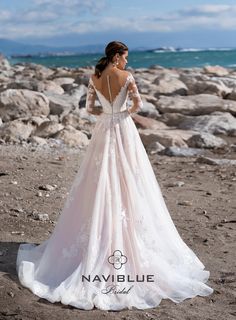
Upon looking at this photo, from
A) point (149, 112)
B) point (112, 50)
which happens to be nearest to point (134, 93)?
point (112, 50)

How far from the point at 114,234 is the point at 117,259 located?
0.70 ft

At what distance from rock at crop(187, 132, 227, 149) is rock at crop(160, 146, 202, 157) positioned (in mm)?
806

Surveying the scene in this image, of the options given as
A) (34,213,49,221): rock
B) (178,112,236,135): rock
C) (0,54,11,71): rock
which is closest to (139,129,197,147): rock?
(178,112,236,135): rock

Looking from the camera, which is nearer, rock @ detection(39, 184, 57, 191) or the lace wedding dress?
the lace wedding dress

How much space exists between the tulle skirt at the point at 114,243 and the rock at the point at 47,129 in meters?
7.66

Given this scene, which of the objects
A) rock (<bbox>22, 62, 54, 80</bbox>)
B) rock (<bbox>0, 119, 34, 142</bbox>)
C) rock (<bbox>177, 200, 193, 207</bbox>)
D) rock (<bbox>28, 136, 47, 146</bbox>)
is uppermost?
rock (<bbox>0, 119, 34, 142</bbox>)

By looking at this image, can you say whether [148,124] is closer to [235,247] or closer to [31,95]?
[31,95]

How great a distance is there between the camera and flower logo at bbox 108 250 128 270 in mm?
5426

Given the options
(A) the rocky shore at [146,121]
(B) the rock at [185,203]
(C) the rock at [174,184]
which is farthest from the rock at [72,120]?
(B) the rock at [185,203]

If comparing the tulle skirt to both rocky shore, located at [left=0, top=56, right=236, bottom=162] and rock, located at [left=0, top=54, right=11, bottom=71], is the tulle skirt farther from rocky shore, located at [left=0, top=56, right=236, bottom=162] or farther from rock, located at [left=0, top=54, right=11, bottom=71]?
rock, located at [left=0, top=54, right=11, bottom=71]

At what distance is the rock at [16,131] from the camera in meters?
12.8

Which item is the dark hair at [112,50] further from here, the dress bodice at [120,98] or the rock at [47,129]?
the rock at [47,129]

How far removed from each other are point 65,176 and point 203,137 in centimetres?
495

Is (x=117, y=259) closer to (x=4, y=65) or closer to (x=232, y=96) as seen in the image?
(x=232, y=96)
